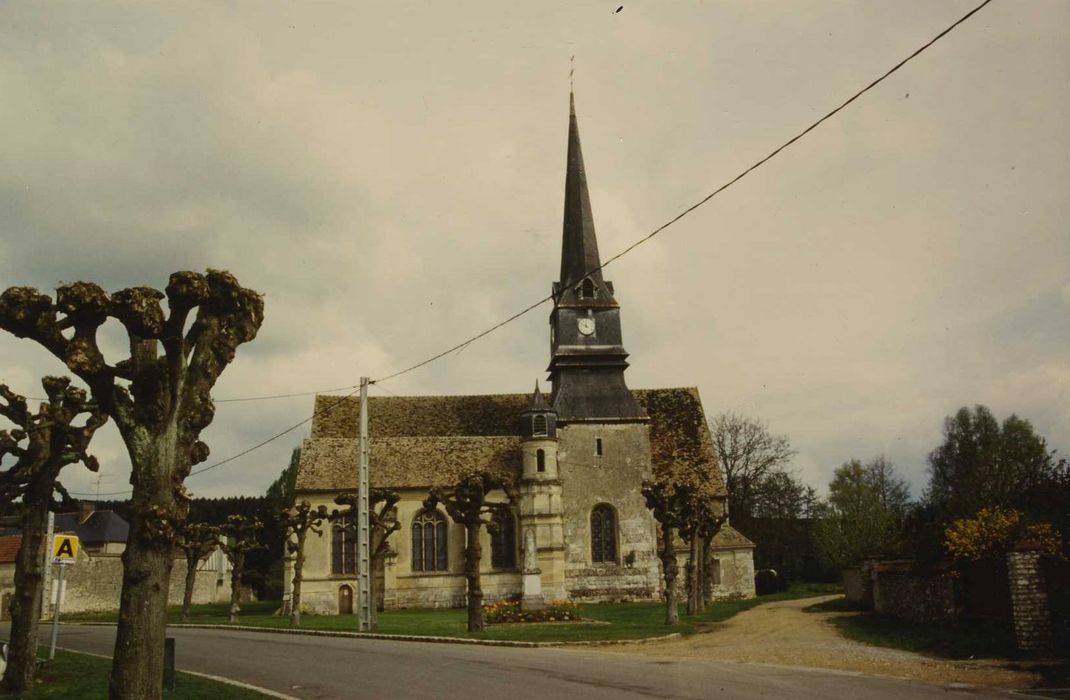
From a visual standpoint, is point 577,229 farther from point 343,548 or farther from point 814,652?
point 814,652

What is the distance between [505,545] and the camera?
1644 inches

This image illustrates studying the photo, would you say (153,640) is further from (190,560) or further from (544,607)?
(190,560)

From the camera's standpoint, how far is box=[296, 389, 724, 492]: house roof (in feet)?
135

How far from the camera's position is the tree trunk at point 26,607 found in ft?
43.5

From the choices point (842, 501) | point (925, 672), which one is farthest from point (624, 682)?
point (842, 501)

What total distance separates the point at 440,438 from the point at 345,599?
30.0ft

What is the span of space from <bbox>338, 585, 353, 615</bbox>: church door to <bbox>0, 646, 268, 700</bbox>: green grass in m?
23.8

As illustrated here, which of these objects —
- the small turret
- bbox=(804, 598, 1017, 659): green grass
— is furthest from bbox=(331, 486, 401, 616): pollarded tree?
bbox=(804, 598, 1017, 659): green grass

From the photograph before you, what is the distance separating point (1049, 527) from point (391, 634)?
1629 cm

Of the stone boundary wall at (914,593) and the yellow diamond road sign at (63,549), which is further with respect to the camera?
the stone boundary wall at (914,593)

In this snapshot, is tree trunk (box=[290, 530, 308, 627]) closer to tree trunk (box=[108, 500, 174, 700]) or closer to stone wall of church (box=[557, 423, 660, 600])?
stone wall of church (box=[557, 423, 660, 600])

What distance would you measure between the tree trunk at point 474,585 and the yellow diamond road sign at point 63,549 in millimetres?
10880

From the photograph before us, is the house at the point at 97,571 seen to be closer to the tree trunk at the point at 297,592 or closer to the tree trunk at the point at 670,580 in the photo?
the tree trunk at the point at 297,592

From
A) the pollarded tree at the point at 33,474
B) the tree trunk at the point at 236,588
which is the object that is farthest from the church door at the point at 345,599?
the pollarded tree at the point at 33,474
